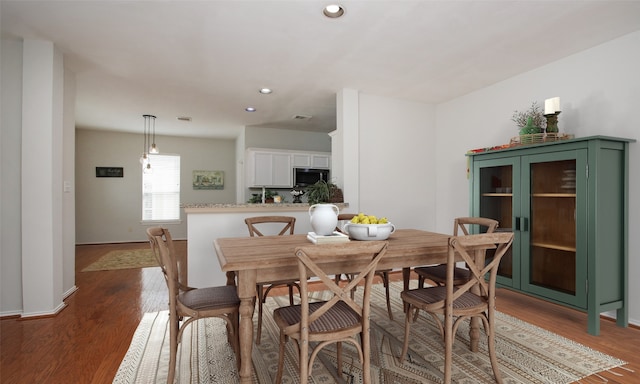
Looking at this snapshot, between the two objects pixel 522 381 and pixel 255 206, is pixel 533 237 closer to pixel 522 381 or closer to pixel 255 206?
pixel 522 381

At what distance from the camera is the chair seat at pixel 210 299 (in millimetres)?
1825

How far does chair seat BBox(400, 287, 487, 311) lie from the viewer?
74.0 inches

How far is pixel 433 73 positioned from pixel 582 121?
1.51 m

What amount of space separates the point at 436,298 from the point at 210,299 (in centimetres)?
136

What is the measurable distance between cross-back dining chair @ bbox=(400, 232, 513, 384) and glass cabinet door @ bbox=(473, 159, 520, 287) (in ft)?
4.55

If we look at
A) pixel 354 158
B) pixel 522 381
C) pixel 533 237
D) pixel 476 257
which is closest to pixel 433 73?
pixel 354 158

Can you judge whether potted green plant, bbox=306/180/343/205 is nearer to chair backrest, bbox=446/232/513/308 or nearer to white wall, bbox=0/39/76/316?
chair backrest, bbox=446/232/513/308

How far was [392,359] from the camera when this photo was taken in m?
2.12

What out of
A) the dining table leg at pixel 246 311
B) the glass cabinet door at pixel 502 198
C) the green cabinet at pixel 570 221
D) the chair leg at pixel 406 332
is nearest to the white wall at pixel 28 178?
the dining table leg at pixel 246 311

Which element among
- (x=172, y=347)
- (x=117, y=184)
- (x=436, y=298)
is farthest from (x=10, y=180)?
(x=117, y=184)

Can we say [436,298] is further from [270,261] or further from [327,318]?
[270,261]

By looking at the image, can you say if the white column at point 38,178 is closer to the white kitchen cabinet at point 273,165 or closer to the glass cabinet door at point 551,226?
the white kitchen cabinet at point 273,165

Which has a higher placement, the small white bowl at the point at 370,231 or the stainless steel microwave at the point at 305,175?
the stainless steel microwave at the point at 305,175

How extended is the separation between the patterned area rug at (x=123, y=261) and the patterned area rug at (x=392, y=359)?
9.21 feet
